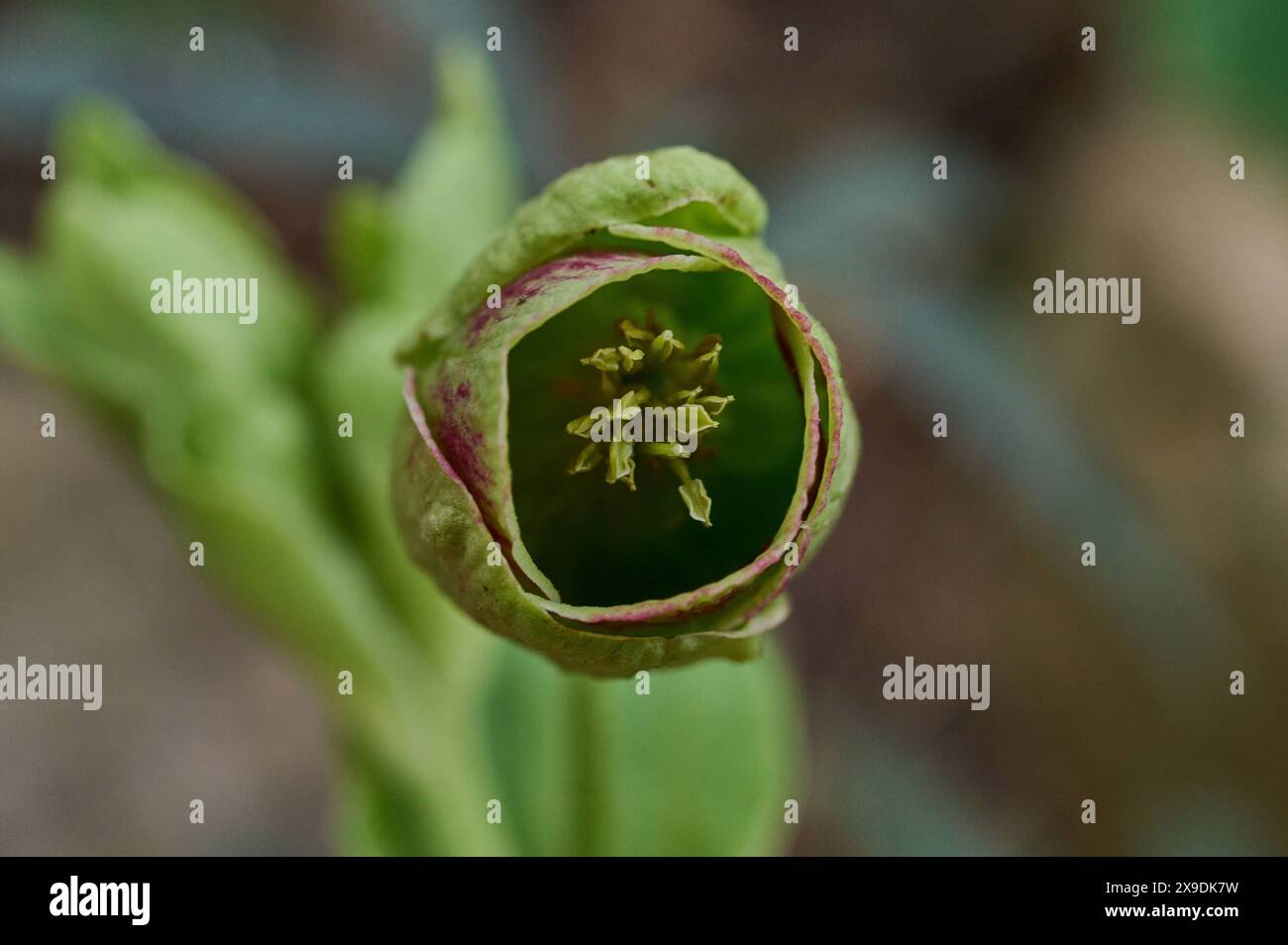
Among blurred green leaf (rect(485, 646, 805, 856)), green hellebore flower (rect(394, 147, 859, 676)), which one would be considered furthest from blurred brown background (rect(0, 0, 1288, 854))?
green hellebore flower (rect(394, 147, 859, 676))

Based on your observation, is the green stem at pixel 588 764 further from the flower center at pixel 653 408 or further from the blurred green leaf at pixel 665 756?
the flower center at pixel 653 408

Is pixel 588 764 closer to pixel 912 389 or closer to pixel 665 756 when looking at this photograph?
pixel 665 756

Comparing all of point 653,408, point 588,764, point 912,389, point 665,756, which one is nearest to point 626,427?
point 653,408

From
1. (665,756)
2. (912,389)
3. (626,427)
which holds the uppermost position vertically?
(912,389)

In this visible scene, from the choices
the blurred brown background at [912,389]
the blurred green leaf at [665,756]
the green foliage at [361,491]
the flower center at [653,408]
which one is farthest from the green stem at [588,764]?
the blurred brown background at [912,389]

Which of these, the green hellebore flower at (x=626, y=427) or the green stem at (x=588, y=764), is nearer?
the green hellebore flower at (x=626, y=427)

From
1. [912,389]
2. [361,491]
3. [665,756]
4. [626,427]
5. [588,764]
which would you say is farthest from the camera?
[912,389]

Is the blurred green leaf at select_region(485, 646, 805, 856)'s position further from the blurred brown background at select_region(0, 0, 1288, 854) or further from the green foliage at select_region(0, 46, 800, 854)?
the blurred brown background at select_region(0, 0, 1288, 854)
